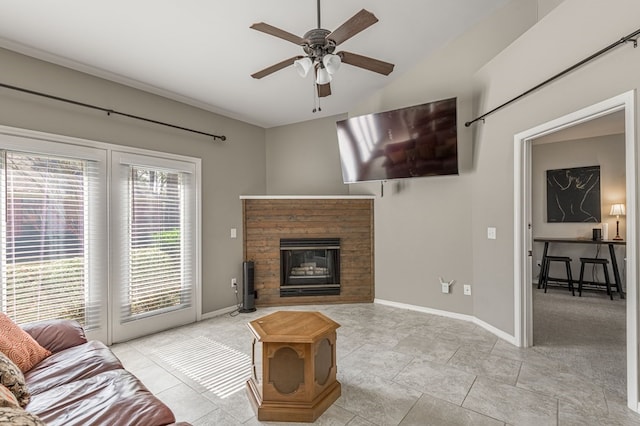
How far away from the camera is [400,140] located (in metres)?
3.64

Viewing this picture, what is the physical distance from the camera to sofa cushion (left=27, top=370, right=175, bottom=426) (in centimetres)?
130

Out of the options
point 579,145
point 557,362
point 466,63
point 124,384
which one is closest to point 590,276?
point 579,145

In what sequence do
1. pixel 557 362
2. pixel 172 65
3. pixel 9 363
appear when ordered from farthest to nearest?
pixel 172 65 → pixel 557 362 → pixel 9 363

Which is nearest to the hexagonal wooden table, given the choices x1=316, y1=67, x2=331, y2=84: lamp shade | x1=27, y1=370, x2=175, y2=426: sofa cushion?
x1=27, y1=370, x2=175, y2=426: sofa cushion

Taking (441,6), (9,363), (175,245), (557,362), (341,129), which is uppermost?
(441,6)

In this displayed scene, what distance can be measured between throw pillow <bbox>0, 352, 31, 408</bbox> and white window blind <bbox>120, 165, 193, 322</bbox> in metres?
1.90

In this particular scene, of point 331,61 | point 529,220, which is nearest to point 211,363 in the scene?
point 331,61

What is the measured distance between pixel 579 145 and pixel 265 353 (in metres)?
6.29

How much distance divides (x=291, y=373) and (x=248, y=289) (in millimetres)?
2378

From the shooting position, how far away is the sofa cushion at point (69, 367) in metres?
1.62

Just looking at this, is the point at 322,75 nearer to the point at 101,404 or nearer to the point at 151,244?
the point at 101,404

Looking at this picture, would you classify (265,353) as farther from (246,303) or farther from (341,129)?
(341,129)

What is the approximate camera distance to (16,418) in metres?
0.79

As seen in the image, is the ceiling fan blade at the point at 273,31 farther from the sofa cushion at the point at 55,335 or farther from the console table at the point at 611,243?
the console table at the point at 611,243
